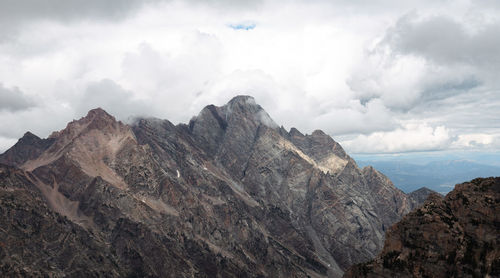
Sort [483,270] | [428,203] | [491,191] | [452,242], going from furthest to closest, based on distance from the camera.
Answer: [428,203] < [491,191] < [452,242] < [483,270]

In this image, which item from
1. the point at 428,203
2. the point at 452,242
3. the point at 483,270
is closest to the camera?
the point at 483,270

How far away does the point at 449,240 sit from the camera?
84.2 m

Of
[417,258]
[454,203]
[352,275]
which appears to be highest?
[454,203]


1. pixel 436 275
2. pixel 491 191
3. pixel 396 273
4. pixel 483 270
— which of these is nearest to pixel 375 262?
pixel 396 273

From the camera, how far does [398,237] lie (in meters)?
91.0

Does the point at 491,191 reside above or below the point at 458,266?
above

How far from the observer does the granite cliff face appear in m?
79.2

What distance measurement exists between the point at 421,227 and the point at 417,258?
8122 mm

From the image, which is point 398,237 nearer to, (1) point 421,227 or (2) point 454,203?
(1) point 421,227

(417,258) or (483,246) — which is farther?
(417,258)

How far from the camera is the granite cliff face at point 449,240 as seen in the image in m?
79.2

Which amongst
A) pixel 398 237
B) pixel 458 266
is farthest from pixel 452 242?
pixel 398 237

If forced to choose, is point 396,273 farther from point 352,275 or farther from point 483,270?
point 483,270

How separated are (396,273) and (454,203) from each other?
2400 centimetres
